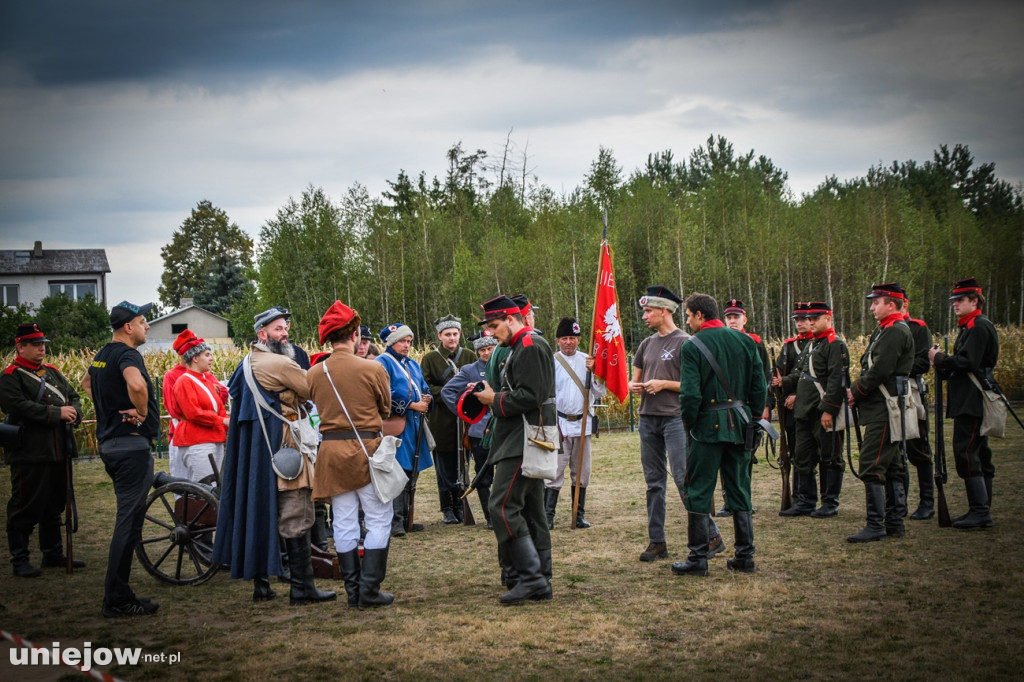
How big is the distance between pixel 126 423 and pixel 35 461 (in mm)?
1878

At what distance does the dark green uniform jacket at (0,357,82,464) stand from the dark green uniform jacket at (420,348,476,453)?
340 cm

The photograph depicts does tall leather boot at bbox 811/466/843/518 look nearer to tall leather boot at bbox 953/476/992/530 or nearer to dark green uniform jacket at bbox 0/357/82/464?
tall leather boot at bbox 953/476/992/530

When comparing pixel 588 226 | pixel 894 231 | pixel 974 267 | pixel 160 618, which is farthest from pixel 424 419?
pixel 974 267

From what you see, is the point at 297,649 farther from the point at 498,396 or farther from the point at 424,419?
the point at 424,419

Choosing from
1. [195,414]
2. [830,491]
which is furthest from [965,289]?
[195,414]

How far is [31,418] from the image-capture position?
23.4 feet

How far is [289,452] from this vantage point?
18.5 ft

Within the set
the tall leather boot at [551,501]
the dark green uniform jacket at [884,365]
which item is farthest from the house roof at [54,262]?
the dark green uniform jacket at [884,365]

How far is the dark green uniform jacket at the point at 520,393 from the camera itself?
5.56m

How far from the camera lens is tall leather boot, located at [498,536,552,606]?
18.4 feet

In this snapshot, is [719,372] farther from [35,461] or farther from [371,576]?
[35,461]

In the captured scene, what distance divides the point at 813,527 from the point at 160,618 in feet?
18.3

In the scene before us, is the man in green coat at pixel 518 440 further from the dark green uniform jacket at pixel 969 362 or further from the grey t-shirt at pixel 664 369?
the dark green uniform jacket at pixel 969 362

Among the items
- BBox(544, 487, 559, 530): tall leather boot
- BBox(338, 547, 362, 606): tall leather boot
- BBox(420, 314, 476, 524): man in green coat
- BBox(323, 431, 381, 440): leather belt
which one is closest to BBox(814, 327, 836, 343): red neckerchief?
BBox(544, 487, 559, 530): tall leather boot
